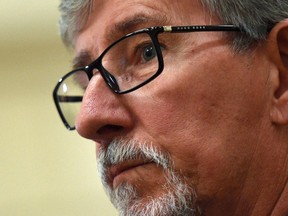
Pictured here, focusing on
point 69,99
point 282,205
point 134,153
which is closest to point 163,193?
point 134,153

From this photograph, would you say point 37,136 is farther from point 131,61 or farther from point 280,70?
point 280,70

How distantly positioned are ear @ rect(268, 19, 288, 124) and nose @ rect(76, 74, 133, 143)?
285mm

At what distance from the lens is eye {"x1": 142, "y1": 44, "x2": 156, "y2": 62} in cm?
96

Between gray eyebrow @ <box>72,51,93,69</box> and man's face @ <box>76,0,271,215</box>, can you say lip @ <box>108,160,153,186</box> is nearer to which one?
man's face @ <box>76,0,271,215</box>

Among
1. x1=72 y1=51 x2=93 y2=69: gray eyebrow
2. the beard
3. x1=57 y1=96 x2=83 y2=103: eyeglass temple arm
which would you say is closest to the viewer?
the beard

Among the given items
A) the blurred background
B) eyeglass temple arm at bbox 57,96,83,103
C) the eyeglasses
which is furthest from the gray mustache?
the blurred background

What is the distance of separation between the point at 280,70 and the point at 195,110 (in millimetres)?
193

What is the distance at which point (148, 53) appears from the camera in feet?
3.17

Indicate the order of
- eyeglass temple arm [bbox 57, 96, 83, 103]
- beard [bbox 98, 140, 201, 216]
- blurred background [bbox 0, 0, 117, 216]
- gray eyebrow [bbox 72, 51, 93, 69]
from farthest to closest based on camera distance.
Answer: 1. blurred background [bbox 0, 0, 117, 216]
2. eyeglass temple arm [bbox 57, 96, 83, 103]
3. gray eyebrow [bbox 72, 51, 93, 69]
4. beard [bbox 98, 140, 201, 216]

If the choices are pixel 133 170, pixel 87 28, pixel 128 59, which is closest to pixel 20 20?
pixel 87 28

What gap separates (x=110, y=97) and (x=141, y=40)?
13cm

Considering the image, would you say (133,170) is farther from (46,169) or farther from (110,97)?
(46,169)

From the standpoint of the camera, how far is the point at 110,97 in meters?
0.94

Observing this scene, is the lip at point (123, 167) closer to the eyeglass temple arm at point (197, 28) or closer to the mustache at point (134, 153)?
the mustache at point (134, 153)
